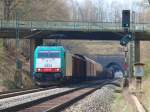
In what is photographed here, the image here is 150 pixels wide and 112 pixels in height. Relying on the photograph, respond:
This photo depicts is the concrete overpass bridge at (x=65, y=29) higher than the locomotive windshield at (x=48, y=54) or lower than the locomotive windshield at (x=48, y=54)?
higher

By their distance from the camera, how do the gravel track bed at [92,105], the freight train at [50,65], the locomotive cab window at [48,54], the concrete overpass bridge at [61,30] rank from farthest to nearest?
the concrete overpass bridge at [61,30]
the locomotive cab window at [48,54]
the freight train at [50,65]
the gravel track bed at [92,105]

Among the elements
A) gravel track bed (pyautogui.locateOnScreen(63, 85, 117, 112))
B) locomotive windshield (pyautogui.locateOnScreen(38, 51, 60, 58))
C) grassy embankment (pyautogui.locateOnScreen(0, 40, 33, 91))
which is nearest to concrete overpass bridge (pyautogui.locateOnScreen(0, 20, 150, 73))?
grassy embankment (pyautogui.locateOnScreen(0, 40, 33, 91))

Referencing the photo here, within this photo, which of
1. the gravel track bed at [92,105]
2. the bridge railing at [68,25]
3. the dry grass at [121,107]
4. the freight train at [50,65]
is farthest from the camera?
the bridge railing at [68,25]

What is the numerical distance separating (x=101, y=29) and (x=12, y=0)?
13.3m

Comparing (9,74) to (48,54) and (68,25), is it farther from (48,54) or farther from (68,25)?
(68,25)

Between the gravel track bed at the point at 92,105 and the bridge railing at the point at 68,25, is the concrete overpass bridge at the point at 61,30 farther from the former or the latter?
the gravel track bed at the point at 92,105

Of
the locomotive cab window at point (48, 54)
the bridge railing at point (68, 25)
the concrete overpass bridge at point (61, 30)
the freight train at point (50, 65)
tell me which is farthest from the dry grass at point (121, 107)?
the bridge railing at point (68, 25)

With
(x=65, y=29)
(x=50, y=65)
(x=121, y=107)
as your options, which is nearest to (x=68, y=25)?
(x=65, y=29)

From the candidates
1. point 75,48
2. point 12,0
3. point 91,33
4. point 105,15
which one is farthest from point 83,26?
point 105,15

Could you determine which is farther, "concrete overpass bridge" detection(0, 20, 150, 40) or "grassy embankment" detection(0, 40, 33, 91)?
"concrete overpass bridge" detection(0, 20, 150, 40)

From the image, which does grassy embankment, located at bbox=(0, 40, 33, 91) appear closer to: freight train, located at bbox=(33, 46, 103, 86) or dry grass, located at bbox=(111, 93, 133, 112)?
freight train, located at bbox=(33, 46, 103, 86)

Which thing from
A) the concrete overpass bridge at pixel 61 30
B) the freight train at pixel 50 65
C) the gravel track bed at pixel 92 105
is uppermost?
the concrete overpass bridge at pixel 61 30

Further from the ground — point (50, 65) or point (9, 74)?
point (50, 65)

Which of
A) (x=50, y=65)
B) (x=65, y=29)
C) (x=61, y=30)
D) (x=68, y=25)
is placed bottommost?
(x=50, y=65)
